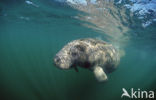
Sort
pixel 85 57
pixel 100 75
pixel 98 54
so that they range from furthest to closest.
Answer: pixel 98 54 < pixel 85 57 < pixel 100 75

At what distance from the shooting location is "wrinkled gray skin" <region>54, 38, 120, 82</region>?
4.77 metres

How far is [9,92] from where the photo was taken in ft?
34.1

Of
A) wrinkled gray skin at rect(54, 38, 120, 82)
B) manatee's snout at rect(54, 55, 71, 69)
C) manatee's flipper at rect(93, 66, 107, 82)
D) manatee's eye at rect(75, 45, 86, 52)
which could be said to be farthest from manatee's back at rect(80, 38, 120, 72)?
manatee's snout at rect(54, 55, 71, 69)

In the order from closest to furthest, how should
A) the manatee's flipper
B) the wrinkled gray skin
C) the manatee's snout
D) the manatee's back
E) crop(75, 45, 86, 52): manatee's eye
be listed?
the manatee's snout < the wrinkled gray skin < the manatee's flipper < crop(75, 45, 86, 52): manatee's eye < the manatee's back

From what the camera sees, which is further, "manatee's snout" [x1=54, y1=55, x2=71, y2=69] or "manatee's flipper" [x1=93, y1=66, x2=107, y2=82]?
"manatee's flipper" [x1=93, y1=66, x2=107, y2=82]

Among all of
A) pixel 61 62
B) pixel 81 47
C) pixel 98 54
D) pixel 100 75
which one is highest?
pixel 81 47

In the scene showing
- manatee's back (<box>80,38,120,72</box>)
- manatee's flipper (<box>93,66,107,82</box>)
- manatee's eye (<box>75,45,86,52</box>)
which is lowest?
manatee's flipper (<box>93,66,107,82</box>)

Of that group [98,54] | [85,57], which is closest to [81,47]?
[85,57]

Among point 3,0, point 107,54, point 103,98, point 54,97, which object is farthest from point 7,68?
point 107,54

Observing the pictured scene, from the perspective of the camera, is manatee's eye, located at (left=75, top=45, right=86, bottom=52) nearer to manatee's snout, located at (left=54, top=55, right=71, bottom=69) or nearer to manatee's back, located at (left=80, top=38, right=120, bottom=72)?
manatee's back, located at (left=80, top=38, right=120, bottom=72)

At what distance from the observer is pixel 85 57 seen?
556cm

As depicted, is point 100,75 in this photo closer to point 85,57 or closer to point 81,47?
point 85,57

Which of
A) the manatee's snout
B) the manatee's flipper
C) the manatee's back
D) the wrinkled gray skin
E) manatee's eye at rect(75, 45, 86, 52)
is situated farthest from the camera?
the manatee's back

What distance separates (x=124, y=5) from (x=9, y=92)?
38.3 feet
